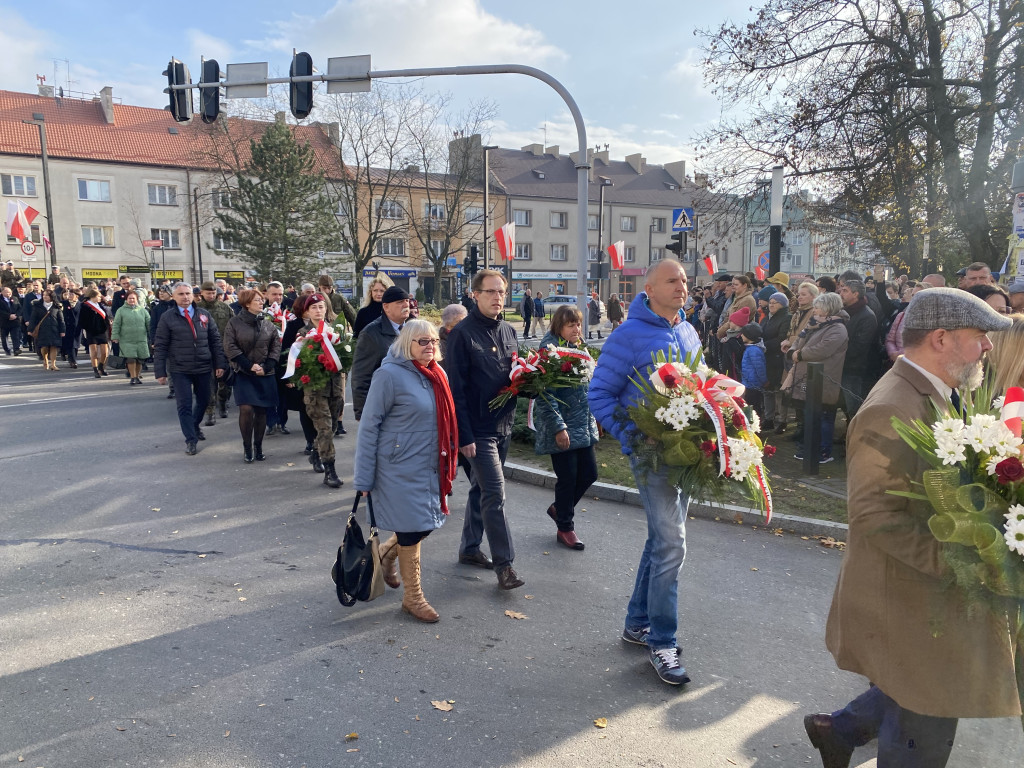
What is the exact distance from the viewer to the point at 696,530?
6633 millimetres

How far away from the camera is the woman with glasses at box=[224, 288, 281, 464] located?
875 cm

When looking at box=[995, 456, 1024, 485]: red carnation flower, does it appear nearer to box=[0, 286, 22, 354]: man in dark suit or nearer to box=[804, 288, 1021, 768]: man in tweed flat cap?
box=[804, 288, 1021, 768]: man in tweed flat cap

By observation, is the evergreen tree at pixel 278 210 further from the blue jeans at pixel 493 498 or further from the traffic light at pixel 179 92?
the blue jeans at pixel 493 498

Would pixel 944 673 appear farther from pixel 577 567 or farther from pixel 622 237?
pixel 622 237

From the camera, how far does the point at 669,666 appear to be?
154 inches

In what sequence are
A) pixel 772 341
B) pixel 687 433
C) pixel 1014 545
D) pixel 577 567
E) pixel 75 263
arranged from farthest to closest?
pixel 75 263 < pixel 772 341 < pixel 577 567 < pixel 687 433 < pixel 1014 545

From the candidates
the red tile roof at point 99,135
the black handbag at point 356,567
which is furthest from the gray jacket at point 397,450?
the red tile roof at point 99,135

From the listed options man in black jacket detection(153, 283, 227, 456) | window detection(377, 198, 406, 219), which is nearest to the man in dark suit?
man in black jacket detection(153, 283, 227, 456)

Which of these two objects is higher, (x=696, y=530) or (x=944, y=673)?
(x=944, y=673)

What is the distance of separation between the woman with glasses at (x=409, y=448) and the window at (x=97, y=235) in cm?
5341

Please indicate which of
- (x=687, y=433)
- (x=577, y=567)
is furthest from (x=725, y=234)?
(x=687, y=433)

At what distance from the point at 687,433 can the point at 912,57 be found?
14015mm

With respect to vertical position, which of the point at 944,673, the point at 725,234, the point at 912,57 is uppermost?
the point at 912,57

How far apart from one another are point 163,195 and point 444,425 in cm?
5526
